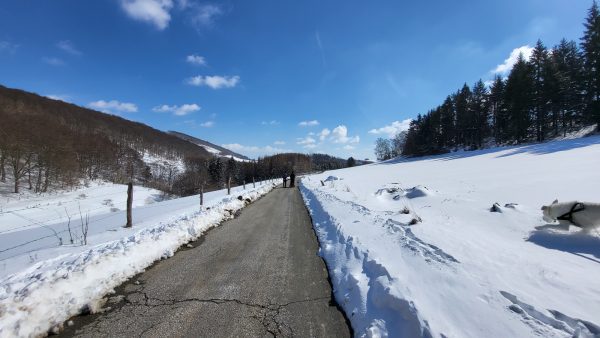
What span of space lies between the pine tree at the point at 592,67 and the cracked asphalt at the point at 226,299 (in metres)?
45.7

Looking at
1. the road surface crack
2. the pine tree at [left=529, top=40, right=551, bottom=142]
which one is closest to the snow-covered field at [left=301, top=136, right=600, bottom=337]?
the road surface crack

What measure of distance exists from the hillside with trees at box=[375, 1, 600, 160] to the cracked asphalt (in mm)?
45704

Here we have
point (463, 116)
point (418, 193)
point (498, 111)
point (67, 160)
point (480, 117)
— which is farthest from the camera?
point (463, 116)

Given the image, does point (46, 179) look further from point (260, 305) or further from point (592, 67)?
point (592, 67)

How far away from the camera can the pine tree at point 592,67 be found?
35.3m

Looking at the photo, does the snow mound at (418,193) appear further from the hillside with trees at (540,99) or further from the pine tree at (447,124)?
the pine tree at (447,124)

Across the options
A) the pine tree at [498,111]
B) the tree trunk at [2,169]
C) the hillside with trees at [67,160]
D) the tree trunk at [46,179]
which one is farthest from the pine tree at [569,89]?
the tree trunk at [2,169]

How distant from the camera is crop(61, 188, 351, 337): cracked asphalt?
3.66 m

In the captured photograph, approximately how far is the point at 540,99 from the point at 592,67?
Result: 649 cm

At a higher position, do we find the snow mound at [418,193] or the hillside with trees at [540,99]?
the hillside with trees at [540,99]

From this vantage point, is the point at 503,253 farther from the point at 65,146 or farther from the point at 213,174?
the point at 213,174

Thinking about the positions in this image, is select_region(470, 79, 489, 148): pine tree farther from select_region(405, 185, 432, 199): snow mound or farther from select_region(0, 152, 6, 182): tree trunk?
select_region(0, 152, 6, 182): tree trunk

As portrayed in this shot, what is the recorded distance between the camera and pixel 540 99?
141ft

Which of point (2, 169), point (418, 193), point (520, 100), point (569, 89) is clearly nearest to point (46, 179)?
point (2, 169)
